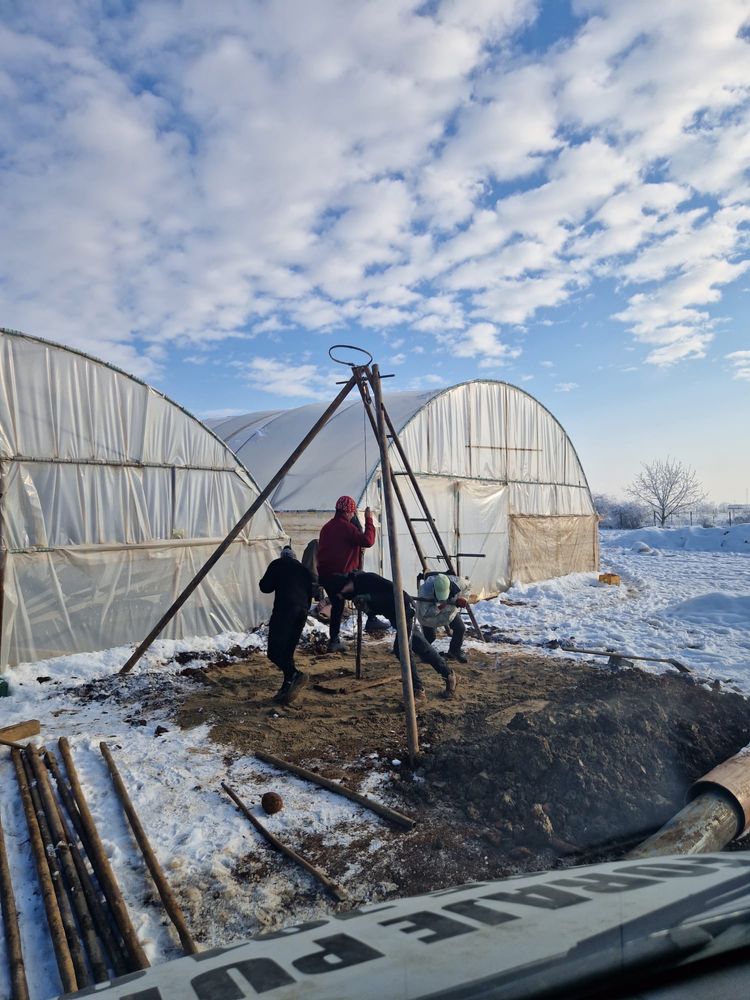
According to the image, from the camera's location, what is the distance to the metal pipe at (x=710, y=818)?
11.3ft

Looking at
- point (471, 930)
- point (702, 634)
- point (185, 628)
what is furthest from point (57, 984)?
point (702, 634)

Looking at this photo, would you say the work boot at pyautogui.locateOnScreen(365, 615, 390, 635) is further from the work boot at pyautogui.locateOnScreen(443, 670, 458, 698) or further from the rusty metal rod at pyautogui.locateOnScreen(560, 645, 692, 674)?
the work boot at pyautogui.locateOnScreen(443, 670, 458, 698)

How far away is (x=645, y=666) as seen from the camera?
871 centimetres

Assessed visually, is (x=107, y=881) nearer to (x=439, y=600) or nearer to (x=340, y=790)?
(x=340, y=790)

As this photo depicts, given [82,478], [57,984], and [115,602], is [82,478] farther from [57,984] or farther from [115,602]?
[57,984]

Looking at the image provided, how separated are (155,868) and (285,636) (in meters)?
3.30

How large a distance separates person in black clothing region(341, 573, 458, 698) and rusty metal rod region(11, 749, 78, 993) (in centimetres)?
382

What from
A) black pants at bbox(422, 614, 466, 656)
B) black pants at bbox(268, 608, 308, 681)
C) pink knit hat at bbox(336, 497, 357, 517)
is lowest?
black pants at bbox(422, 614, 466, 656)

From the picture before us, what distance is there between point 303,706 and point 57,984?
4.04 meters

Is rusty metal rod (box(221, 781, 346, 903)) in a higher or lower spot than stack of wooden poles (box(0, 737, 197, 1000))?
lower

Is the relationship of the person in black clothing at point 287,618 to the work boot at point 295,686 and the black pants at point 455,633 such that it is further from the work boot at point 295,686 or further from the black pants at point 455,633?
the black pants at point 455,633

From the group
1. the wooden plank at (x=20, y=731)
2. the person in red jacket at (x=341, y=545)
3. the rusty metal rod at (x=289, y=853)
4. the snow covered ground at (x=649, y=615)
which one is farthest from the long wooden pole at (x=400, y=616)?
the snow covered ground at (x=649, y=615)

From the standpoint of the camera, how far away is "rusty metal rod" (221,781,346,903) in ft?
11.5

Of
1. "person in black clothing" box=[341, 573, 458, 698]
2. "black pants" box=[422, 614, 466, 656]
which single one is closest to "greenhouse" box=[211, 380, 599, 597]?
"black pants" box=[422, 614, 466, 656]
